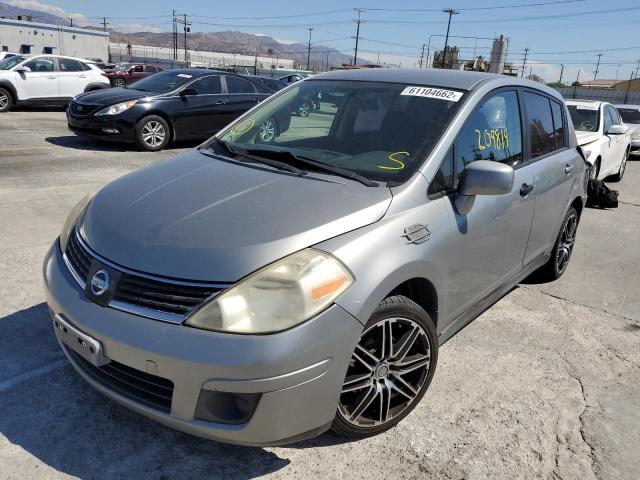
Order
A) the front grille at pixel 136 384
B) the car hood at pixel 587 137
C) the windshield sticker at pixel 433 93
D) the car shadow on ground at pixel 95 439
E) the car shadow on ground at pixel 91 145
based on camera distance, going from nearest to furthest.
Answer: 1. the front grille at pixel 136 384
2. the car shadow on ground at pixel 95 439
3. the windshield sticker at pixel 433 93
4. the car hood at pixel 587 137
5. the car shadow on ground at pixel 91 145

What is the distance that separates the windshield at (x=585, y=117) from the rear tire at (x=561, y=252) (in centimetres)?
491

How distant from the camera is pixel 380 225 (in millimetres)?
2420

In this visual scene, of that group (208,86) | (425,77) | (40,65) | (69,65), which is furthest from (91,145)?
(425,77)

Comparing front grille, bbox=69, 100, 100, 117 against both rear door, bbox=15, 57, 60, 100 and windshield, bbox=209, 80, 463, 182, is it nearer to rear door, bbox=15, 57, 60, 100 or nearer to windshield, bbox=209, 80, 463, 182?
rear door, bbox=15, 57, 60, 100

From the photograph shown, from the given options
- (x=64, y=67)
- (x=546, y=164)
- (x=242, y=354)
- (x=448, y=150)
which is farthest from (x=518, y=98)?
(x=64, y=67)

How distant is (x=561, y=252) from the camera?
4.82 metres

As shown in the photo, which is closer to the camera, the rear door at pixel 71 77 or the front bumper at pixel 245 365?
the front bumper at pixel 245 365

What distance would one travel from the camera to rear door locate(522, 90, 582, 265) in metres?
3.79

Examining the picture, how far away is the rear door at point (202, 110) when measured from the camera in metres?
10.4

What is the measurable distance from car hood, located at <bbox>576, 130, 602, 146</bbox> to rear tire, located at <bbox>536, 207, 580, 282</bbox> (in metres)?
4.06

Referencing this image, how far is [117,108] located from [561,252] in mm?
7949

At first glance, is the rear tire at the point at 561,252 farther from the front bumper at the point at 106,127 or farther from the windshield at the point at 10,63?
the windshield at the point at 10,63

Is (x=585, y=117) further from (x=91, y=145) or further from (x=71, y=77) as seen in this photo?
(x=71, y=77)

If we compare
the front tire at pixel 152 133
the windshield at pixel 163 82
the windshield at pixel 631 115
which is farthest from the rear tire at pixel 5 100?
the windshield at pixel 631 115
